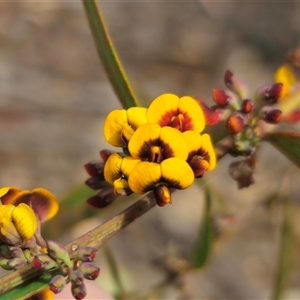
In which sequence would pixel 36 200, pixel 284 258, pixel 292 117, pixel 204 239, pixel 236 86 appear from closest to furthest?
pixel 36 200 < pixel 236 86 < pixel 292 117 < pixel 204 239 < pixel 284 258

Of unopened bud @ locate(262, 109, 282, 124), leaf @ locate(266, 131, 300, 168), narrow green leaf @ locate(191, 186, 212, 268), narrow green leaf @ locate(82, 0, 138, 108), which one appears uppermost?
narrow green leaf @ locate(82, 0, 138, 108)

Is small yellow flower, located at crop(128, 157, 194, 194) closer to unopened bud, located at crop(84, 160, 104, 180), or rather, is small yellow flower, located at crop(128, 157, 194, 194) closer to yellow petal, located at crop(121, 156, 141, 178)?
yellow petal, located at crop(121, 156, 141, 178)

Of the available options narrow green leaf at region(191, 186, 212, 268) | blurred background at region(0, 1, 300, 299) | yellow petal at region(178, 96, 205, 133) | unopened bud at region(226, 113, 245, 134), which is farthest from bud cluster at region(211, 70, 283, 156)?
blurred background at region(0, 1, 300, 299)

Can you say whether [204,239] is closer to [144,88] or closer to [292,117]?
[292,117]

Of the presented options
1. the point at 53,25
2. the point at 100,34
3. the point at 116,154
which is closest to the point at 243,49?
the point at 53,25

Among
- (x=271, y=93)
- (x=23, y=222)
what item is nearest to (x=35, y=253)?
(x=23, y=222)

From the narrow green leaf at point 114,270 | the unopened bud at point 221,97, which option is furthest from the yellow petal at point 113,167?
the narrow green leaf at point 114,270

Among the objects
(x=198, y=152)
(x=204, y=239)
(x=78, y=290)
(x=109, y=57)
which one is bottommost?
(x=204, y=239)

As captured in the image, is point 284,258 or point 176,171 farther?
point 284,258
